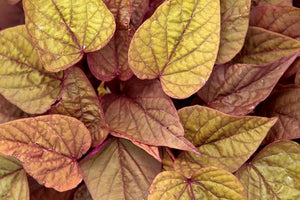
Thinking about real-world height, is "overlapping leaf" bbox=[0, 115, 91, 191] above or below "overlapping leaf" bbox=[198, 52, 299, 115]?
below

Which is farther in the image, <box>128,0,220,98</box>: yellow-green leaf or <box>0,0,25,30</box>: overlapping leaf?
<box>0,0,25,30</box>: overlapping leaf

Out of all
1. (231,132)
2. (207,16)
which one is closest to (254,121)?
(231,132)

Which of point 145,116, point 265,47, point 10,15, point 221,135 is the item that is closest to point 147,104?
point 145,116

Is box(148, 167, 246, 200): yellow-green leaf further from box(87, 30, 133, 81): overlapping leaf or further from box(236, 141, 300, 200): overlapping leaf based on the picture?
box(87, 30, 133, 81): overlapping leaf

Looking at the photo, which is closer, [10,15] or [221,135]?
[221,135]

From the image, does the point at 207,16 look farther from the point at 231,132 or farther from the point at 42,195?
the point at 42,195

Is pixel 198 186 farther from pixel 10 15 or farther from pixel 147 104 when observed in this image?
pixel 10 15

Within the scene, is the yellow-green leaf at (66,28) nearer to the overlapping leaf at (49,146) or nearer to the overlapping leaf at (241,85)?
the overlapping leaf at (49,146)

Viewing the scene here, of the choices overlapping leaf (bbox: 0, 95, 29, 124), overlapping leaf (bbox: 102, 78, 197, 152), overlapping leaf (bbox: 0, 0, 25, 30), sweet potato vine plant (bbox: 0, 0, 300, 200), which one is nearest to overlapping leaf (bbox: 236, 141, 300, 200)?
sweet potato vine plant (bbox: 0, 0, 300, 200)
